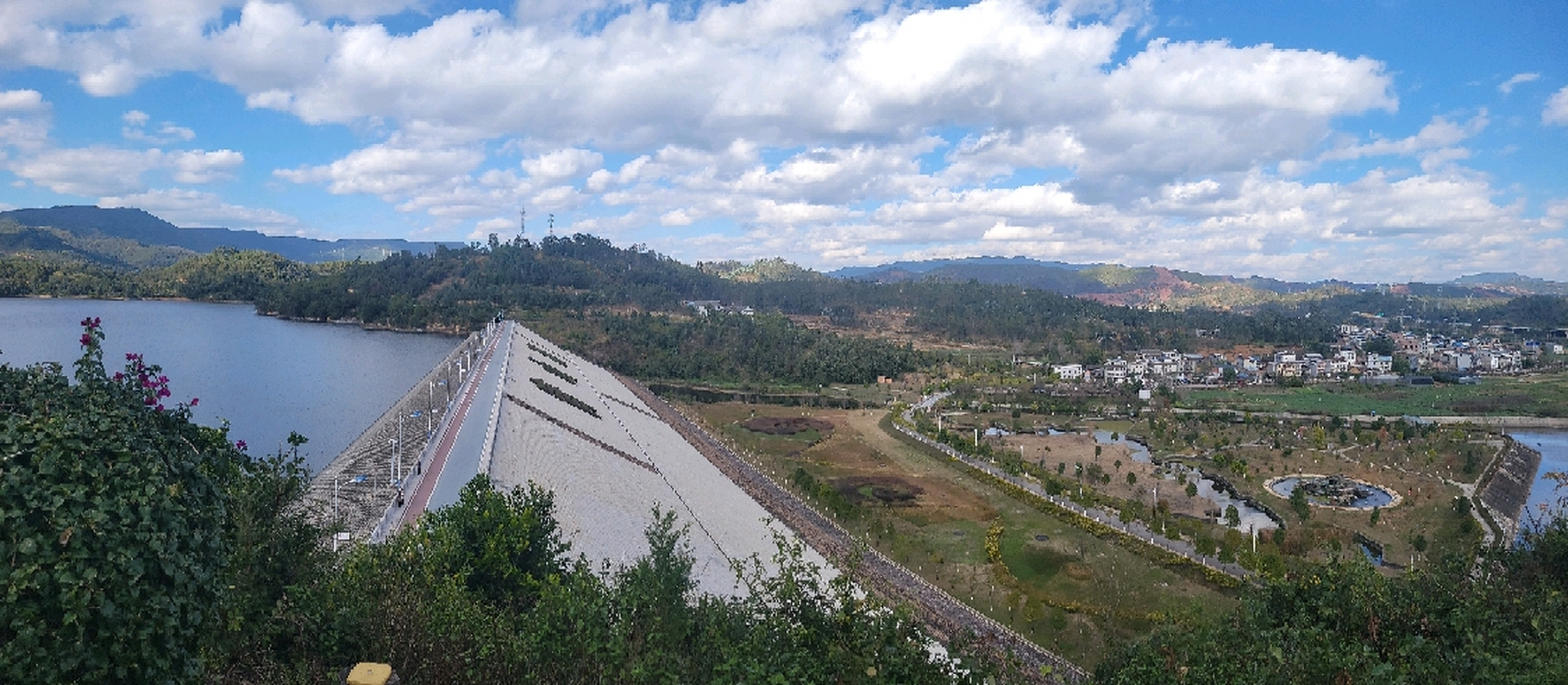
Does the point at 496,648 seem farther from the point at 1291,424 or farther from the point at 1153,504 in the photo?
the point at 1291,424

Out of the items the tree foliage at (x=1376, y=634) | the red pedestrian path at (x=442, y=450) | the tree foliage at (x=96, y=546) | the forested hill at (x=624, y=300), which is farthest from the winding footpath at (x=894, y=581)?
the forested hill at (x=624, y=300)

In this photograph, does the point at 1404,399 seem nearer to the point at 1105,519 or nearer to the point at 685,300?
the point at 1105,519

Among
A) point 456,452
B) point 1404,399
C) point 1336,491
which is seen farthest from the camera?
point 1404,399

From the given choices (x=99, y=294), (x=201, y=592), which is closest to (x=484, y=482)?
(x=201, y=592)

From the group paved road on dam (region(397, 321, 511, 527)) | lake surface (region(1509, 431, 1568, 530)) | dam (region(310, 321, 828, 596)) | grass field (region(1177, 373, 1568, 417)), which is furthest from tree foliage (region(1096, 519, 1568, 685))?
grass field (region(1177, 373, 1568, 417))

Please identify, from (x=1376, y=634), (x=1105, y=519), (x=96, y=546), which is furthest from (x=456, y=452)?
(x=1105, y=519)

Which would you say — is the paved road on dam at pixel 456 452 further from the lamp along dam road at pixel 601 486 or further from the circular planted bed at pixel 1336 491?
the circular planted bed at pixel 1336 491

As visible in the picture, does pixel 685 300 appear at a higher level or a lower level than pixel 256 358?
higher
